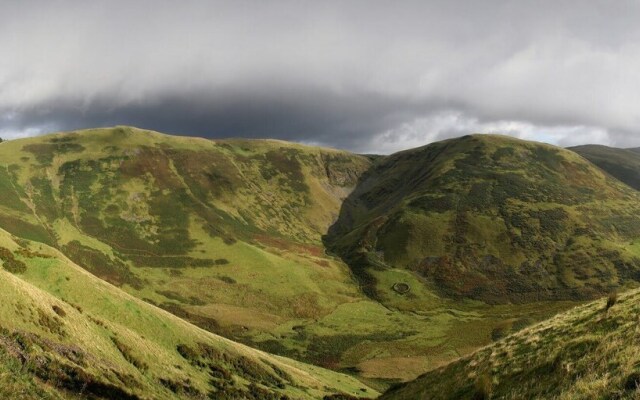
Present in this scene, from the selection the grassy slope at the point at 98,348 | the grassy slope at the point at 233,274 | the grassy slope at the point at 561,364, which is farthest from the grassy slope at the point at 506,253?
the grassy slope at the point at 561,364

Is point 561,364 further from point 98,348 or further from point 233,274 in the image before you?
point 233,274

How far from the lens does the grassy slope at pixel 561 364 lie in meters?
13.8

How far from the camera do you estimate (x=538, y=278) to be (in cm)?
15912

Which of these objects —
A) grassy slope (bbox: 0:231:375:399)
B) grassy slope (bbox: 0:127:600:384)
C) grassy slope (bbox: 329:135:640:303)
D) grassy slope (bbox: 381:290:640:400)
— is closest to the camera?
grassy slope (bbox: 381:290:640:400)

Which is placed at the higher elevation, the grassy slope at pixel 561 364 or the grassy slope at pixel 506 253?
the grassy slope at pixel 561 364

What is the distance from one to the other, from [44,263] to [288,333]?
81413mm

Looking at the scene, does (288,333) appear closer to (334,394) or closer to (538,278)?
(334,394)

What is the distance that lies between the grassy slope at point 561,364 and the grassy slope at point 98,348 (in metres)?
17.3

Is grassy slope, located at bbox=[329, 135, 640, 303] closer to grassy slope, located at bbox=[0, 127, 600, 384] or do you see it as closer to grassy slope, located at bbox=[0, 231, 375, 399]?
grassy slope, located at bbox=[0, 127, 600, 384]

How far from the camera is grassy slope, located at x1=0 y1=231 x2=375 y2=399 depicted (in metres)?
19.6

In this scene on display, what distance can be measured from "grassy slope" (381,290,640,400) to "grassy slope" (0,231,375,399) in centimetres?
1729

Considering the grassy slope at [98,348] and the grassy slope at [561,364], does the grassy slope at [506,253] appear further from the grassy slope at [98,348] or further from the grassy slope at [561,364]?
the grassy slope at [561,364]

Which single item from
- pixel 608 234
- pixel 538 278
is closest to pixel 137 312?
pixel 538 278

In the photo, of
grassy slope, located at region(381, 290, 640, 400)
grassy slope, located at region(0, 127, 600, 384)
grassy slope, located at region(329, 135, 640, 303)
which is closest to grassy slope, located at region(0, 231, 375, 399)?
grassy slope, located at region(381, 290, 640, 400)
